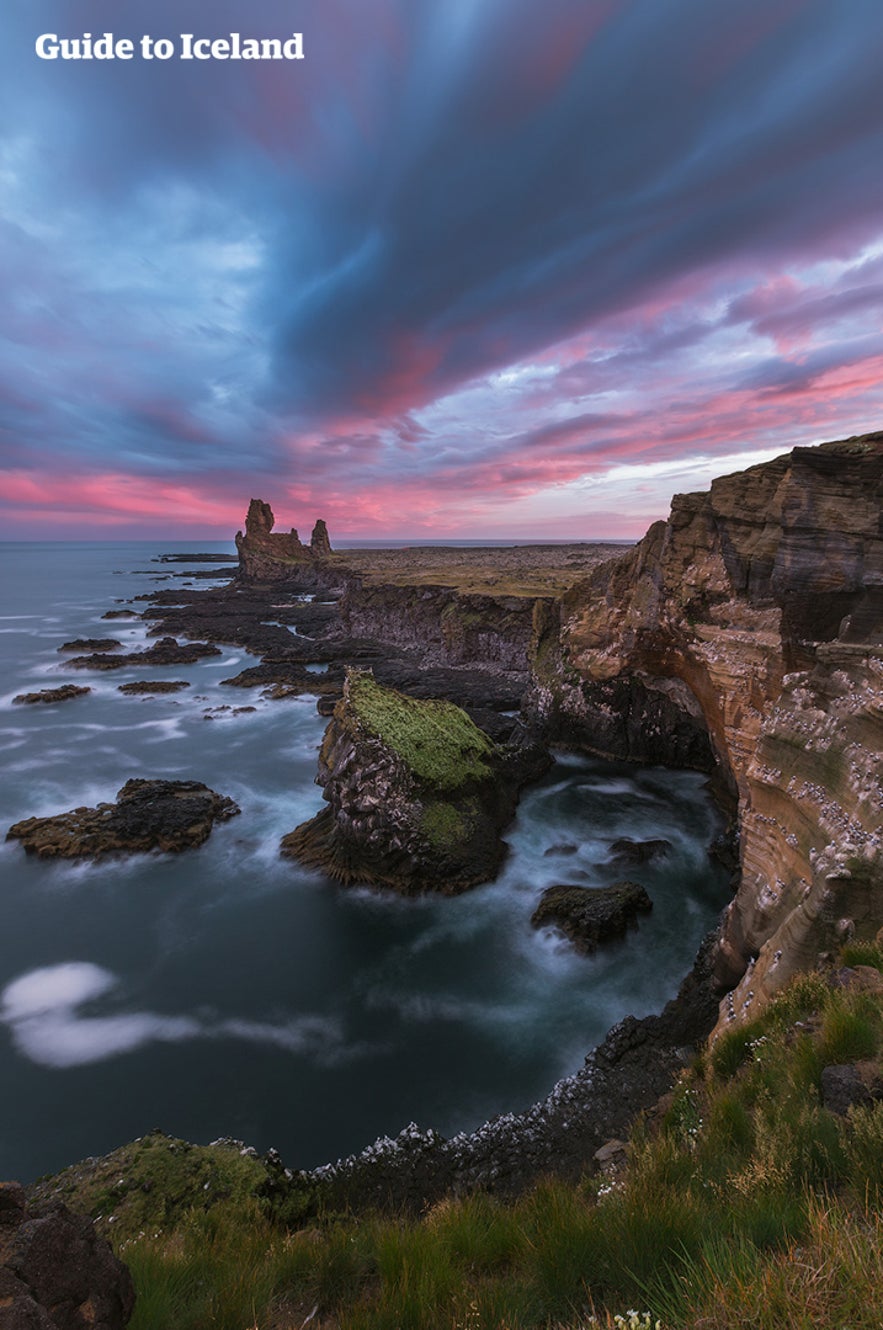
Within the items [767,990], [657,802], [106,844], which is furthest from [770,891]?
[106,844]

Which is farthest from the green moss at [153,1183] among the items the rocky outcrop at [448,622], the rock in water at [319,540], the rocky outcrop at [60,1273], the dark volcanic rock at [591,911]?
the rock in water at [319,540]

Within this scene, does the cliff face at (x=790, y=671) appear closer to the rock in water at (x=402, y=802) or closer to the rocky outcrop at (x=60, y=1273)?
the rock in water at (x=402, y=802)

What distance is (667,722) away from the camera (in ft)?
98.5

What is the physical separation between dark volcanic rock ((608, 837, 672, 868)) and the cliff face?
5037 mm

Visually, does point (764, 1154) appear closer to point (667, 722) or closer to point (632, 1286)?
point (632, 1286)

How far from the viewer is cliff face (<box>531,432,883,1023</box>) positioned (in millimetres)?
9539

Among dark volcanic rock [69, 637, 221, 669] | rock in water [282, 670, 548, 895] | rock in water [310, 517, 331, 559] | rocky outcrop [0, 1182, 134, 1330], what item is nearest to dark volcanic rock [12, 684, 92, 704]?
dark volcanic rock [69, 637, 221, 669]

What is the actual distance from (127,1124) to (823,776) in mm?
16546

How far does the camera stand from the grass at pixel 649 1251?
2.85 metres

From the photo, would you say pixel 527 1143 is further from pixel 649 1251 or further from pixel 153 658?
pixel 153 658

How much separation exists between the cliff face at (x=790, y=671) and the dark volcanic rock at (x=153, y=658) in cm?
5032

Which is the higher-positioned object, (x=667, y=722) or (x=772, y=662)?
(x=772, y=662)

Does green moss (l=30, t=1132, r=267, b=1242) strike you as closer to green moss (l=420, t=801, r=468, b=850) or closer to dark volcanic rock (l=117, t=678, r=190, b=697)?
green moss (l=420, t=801, r=468, b=850)

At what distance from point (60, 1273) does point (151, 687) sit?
49.1 meters
